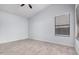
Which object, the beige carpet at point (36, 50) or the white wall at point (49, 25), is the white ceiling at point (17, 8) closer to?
the white wall at point (49, 25)

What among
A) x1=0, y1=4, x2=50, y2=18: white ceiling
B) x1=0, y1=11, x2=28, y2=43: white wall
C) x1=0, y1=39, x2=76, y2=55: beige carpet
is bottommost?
x1=0, y1=39, x2=76, y2=55: beige carpet

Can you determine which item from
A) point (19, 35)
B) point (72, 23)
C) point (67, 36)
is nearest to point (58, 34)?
point (67, 36)

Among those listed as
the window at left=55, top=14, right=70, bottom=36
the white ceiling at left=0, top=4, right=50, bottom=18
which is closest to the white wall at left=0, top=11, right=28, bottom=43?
the white ceiling at left=0, top=4, right=50, bottom=18

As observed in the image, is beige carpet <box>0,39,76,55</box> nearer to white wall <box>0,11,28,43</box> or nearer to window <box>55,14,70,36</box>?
window <box>55,14,70,36</box>

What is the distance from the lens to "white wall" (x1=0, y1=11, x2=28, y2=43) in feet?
15.3

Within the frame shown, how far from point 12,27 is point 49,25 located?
2990 millimetres

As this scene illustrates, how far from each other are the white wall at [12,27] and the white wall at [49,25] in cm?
75

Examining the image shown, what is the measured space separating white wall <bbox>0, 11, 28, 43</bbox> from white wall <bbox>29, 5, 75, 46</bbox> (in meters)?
0.75

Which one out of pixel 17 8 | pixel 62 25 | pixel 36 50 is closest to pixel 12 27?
pixel 17 8

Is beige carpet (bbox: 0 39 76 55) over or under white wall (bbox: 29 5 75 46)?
under

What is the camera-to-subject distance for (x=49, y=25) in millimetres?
5008

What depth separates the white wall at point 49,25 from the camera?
12.8 feet
